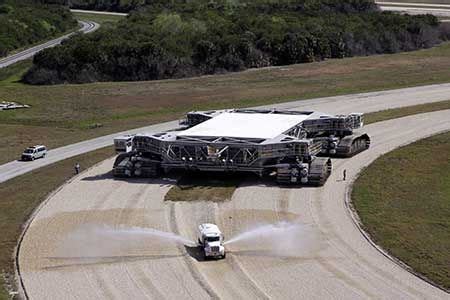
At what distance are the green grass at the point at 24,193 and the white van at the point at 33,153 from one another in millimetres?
3105

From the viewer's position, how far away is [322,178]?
244ft

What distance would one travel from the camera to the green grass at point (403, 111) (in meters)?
104

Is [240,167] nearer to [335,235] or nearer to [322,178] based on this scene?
[322,178]

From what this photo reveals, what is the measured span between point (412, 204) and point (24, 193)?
113 feet

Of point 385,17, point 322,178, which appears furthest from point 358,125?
point 385,17

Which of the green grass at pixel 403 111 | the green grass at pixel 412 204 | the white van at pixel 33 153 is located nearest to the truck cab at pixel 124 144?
the white van at pixel 33 153

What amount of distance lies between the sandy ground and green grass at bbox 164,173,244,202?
114 cm

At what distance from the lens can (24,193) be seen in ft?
244

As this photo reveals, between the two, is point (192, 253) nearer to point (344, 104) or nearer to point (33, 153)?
point (33, 153)

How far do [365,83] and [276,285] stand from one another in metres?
85.4

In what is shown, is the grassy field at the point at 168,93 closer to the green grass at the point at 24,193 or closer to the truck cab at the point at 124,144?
the green grass at the point at 24,193

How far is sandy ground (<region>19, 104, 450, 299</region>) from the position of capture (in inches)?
2030

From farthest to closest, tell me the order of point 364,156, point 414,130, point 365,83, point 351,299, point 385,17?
point 385,17 → point 365,83 → point 414,130 → point 364,156 → point 351,299

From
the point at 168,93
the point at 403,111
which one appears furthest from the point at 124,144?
the point at 168,93
